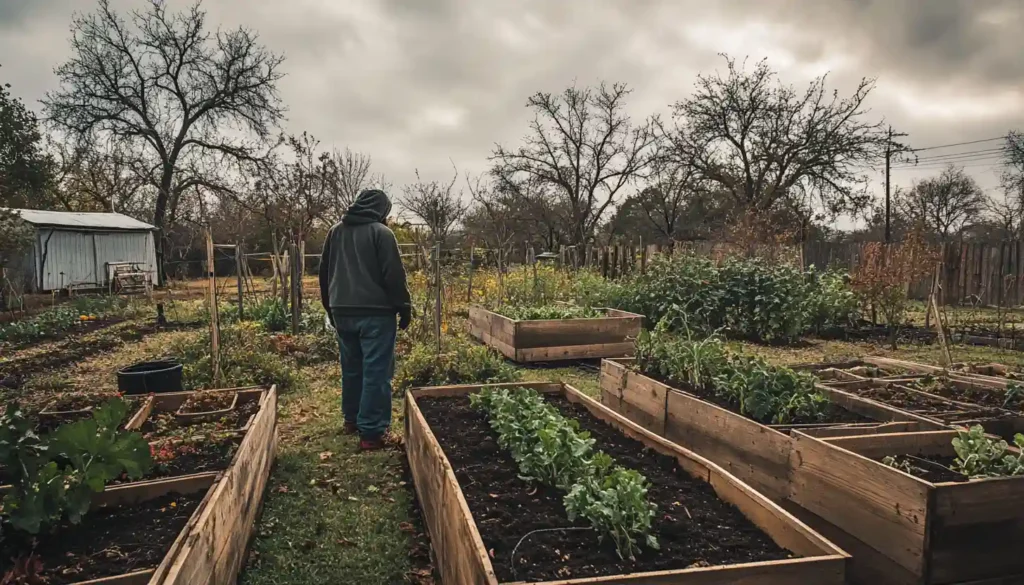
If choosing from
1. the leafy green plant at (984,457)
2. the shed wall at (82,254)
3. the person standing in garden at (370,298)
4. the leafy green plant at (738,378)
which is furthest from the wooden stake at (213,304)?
the shed wall at (82,254)

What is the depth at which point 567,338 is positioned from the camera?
8078 mm

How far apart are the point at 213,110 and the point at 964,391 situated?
28.5 m

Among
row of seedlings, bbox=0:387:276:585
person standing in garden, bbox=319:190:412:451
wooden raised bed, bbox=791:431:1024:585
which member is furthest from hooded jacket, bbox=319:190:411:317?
wooden raised bed, bbox=791:431:1024:585

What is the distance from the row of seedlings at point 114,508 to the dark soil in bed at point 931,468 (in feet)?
9.67

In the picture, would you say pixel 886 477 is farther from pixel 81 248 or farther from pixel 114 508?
pixel 81 248

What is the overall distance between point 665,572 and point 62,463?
2.40 m

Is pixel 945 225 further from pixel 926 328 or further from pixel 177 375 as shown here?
pixel 177 375

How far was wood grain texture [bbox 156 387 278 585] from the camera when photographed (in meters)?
1.99

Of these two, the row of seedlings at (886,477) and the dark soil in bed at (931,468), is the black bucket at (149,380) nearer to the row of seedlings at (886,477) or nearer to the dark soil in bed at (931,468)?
the row of seedlings at (886,477)

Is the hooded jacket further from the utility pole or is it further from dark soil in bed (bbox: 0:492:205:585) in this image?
the utility pole

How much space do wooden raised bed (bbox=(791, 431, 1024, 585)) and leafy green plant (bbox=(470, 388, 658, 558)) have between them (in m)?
0.97

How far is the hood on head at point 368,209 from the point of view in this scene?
461cm

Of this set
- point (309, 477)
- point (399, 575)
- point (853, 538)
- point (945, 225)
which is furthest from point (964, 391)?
point (945, 225)

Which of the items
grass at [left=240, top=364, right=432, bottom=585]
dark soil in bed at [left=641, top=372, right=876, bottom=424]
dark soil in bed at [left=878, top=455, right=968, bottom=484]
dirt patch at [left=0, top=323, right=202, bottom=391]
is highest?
dark soil in bed at [left=641, top=372, right=876, bottom=424]
